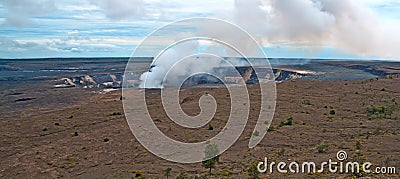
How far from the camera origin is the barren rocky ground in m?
21.1

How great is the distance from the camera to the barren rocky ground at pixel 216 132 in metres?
21.1

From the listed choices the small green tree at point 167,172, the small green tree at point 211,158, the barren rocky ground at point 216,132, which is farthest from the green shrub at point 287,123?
the small green tree at point 167,172

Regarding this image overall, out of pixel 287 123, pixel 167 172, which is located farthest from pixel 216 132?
pixel 167 172

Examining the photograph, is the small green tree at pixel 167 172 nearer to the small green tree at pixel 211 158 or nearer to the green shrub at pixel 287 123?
the small green tree at pixel 211 158

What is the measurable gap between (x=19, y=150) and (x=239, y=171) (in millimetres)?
16449

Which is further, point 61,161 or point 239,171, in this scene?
point 61,161

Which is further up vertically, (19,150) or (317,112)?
(317,112)

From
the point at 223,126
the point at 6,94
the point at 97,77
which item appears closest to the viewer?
the point at 223,126

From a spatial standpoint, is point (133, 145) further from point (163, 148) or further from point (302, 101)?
point (302, 101)

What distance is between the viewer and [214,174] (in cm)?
1911

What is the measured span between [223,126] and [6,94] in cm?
6681

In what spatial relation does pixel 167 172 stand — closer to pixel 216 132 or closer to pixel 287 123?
pixel 216 132

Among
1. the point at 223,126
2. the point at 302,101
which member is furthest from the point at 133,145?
the point at 302,101

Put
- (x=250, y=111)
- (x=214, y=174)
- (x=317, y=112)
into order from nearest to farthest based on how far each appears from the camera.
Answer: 1. (x=214, y=174)
2. (x=317, y=112)
3. (x=250, y=111)
